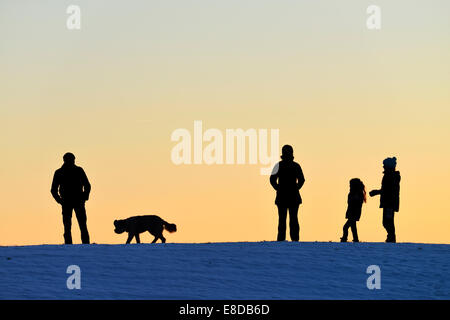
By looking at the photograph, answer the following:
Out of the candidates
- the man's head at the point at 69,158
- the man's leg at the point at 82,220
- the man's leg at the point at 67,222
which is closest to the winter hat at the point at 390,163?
the man's leg at the point at 82,220

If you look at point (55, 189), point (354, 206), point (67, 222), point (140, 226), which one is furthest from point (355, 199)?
point (140, 226)

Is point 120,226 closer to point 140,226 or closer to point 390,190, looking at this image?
point 140,226

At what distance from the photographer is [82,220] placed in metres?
21.6

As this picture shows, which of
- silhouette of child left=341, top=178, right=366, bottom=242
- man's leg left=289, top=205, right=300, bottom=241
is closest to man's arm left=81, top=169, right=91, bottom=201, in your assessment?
man's leg left=289, top=205, right=300, bottom=241

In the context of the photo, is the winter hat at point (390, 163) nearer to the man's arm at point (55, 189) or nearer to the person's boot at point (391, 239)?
the person's boot at point (391, 239)

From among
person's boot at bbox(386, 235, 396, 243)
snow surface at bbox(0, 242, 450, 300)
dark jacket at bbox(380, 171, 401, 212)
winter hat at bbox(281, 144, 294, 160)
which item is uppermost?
winter hat at bbox(281, 144, 294, 160)

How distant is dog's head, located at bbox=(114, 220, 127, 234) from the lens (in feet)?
92.6

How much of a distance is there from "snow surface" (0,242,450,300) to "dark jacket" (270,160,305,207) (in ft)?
3.24

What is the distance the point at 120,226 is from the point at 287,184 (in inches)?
326

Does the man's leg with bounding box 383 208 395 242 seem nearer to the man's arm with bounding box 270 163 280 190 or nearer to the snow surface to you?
the snow surface

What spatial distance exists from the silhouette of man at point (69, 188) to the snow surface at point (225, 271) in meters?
1.44

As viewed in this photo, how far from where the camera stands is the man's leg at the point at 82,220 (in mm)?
21438
